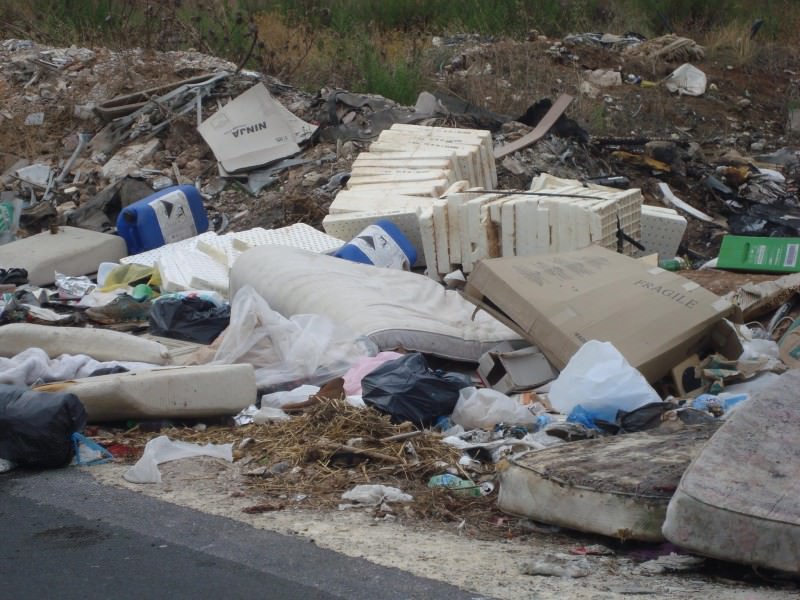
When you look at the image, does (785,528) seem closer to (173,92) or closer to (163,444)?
(163,444)

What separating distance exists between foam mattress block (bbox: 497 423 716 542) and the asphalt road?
0.57 metres

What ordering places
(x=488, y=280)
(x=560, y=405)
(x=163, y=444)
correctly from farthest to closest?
(x=488, y=280)
(x=560, y=405)
(x=163, y=444)

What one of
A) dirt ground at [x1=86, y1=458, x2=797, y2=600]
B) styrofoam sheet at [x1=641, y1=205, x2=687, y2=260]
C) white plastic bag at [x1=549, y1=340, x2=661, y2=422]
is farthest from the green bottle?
dirt ground at [x1=86, y1=458, x2=797, y2=600]

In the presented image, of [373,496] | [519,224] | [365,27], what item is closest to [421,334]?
[373,496]

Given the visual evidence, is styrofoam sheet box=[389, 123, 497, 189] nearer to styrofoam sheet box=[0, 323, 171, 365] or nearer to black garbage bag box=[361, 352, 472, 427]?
styrofoam sheet box=[0, 323, 171, 365]

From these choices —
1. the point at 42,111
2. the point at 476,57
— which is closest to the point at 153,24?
the point at 42,111

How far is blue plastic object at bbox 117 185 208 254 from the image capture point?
9.52m

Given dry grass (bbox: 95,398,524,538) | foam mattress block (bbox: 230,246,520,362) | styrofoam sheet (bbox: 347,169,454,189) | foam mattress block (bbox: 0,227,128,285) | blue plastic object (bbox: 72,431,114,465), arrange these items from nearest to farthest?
dry grass (bbox: 95,398,524,538) < blue plastic object (bbox: 72,431,114,465) < foam mattress block (bbox: 230,246,520,362) < foam mattress block (bbox: 0,227,128,285) < styrofoam sheet (bbox: 347,169,454,189)

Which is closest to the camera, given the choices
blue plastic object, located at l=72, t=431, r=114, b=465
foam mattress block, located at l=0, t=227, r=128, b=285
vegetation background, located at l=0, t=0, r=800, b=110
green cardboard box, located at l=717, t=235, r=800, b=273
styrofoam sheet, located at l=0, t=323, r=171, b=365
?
blue plastic object, located at l=72, t=431, r=114, b=465

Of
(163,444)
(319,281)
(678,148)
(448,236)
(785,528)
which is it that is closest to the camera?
(785,528)

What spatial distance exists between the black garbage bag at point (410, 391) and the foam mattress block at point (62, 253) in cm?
437

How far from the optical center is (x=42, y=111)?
1291cm

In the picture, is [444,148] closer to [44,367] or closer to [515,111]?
[515,111]

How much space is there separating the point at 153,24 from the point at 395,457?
38.3 feet
